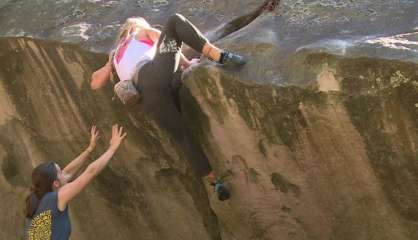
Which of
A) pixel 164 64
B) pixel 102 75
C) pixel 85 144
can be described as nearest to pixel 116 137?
pixel 102 75

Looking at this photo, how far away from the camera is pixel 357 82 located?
4273mm

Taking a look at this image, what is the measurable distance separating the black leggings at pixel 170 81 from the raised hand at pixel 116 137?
0.50 meters

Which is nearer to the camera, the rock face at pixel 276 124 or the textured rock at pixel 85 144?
the rock face at pixel 276 124

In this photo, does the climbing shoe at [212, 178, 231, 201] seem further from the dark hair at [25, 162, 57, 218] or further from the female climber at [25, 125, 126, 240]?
the dark hair at [25, 162, 57, 218]

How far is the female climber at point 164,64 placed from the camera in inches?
182

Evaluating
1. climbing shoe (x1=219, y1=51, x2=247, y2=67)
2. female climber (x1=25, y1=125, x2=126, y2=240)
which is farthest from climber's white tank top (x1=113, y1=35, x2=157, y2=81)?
female climber (x1=25, y1=125, x2=126, y2=240)

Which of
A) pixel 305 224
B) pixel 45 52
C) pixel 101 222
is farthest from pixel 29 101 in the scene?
pixel 305 224

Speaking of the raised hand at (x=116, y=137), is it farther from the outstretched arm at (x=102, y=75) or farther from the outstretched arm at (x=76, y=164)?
the outstretched arm at (x=102, y=75)

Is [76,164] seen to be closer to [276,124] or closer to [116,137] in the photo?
[116,137]

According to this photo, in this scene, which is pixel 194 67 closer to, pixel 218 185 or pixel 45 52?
pixel 218 185

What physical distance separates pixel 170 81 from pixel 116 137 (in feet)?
2.58

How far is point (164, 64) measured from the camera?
4.73 metres

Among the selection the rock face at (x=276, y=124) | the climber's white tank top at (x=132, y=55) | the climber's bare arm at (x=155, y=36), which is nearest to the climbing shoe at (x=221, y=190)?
the rock face at (x=276, y=124)

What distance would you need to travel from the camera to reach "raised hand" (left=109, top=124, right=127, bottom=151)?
17.1ft
